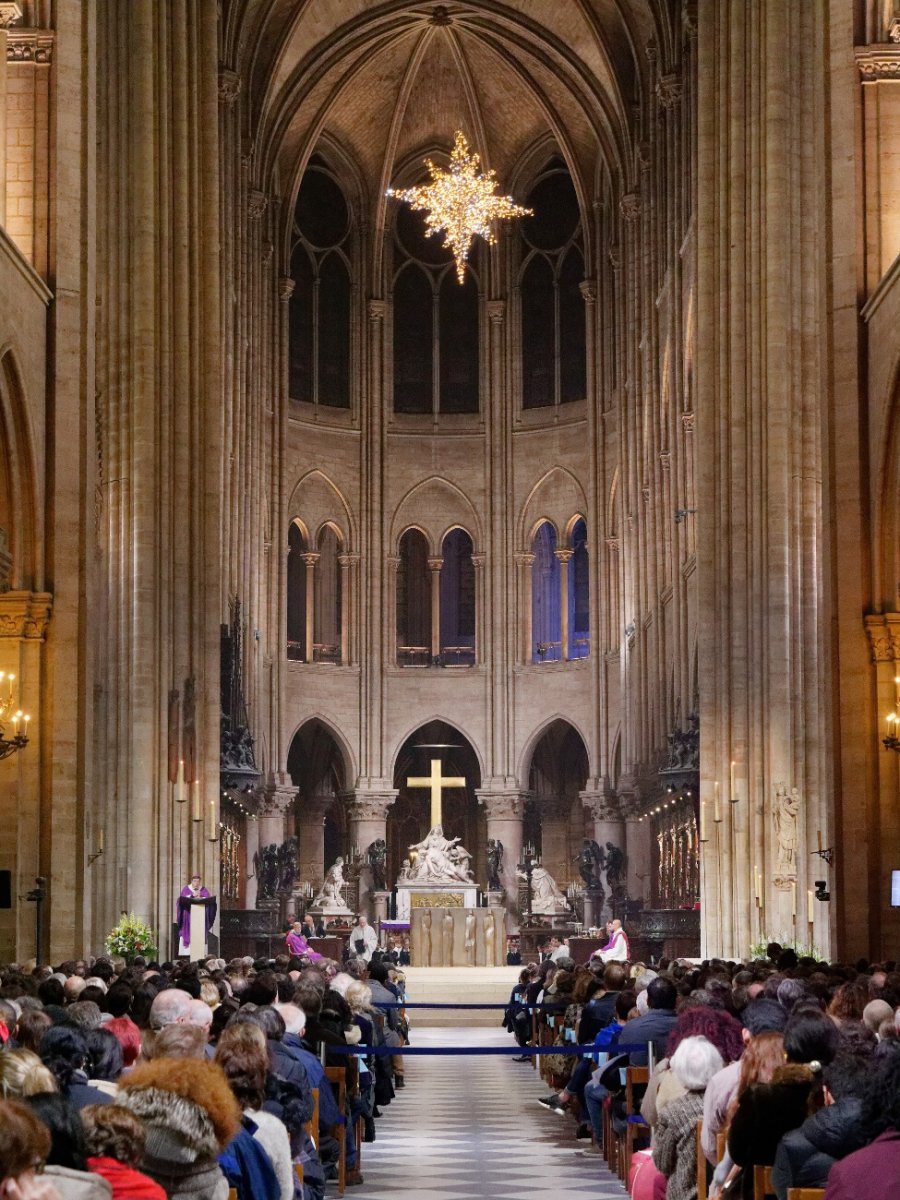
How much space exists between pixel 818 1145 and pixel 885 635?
14.7 metres

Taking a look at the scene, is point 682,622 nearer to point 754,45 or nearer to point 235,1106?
point 754,45

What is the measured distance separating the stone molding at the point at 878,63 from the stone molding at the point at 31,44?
27.3ft

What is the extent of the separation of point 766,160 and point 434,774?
18.5m

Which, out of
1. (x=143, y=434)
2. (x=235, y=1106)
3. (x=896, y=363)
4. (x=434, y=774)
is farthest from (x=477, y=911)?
(x=235, y=1106)

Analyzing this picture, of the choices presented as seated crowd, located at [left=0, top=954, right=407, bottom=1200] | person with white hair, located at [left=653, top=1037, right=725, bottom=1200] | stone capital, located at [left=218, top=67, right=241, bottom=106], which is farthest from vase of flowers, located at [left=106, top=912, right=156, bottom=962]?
stone capital, located at [left=218, top=67, right=241, bottom=106]

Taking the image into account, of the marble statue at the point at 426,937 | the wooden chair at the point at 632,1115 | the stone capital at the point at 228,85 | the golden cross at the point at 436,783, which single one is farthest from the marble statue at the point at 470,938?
the wooden chair at the point at 632,1115

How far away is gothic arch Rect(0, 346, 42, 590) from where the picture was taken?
65.9 feet

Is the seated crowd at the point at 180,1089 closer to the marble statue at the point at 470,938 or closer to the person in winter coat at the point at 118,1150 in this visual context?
the person in winter coat at the point at 118,1150

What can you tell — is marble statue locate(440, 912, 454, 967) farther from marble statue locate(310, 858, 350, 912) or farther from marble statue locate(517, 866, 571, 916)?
marble statue locate(517, 866, 571, 916)

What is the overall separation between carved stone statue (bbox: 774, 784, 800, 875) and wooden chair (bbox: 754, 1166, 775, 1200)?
2126 cm

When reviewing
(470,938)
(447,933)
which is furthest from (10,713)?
(470,938)

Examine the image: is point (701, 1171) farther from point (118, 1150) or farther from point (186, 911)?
point (186, 911)

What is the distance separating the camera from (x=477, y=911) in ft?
136

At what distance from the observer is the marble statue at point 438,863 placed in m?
44.1
